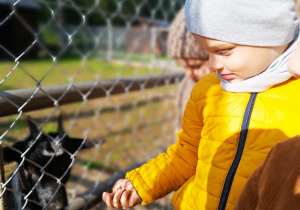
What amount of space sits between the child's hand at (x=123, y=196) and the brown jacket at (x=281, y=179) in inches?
24.9

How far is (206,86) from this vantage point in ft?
4.32

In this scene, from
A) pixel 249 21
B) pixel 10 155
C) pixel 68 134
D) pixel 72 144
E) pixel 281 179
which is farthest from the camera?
pixel 68 134

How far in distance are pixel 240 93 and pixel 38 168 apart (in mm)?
973

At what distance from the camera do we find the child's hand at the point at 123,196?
131cm

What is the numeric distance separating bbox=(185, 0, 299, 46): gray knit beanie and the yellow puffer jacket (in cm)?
20

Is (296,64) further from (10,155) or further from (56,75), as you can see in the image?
(56,75)

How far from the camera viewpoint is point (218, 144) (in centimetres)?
119

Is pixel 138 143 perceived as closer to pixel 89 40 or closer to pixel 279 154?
pixel 279 154

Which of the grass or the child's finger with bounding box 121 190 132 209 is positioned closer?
the child's finger with bounding box 121 190 132 209

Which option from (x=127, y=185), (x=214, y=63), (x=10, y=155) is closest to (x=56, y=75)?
(x=10, y=155)

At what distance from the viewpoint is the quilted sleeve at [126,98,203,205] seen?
4.37 ft

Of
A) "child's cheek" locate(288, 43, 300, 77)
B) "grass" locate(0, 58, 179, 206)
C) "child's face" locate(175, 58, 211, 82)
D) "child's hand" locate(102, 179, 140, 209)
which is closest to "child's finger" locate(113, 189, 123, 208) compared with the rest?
"child's hand" locate(102, 179, 140, 209)

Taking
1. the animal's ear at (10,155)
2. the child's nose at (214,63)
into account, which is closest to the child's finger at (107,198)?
the animal's ear at (10,155)

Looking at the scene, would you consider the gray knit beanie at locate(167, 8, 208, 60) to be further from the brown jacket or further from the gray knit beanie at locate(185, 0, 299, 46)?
the brown jacket
